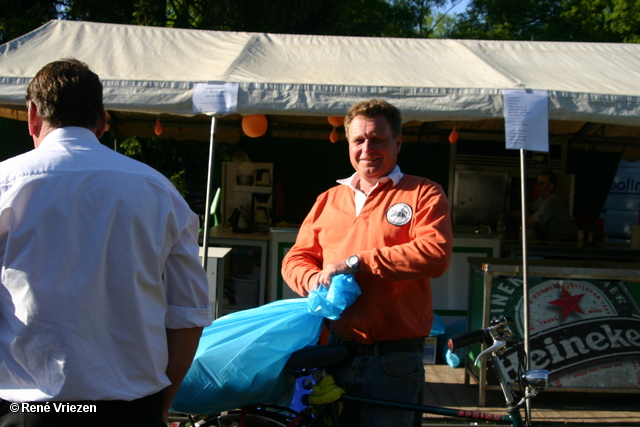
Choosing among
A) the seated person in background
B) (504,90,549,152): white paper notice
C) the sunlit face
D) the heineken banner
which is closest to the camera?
the sunlit face

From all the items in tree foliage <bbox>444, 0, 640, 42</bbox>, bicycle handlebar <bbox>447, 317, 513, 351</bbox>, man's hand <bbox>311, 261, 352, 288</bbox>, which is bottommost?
bicycle handlebar <bbox>447, 317, 513, 351</bbox>

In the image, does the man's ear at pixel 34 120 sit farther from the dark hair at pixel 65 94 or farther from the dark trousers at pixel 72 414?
the dark trousers at pixel 72 414

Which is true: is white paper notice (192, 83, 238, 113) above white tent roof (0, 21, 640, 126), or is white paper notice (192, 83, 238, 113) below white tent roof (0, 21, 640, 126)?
below

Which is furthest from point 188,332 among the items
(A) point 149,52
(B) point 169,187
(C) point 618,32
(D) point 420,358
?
(C) point 618,32

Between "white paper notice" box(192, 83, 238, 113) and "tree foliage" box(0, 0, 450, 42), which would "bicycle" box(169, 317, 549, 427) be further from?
"tree foliage" box(0, 0, 450, 42)

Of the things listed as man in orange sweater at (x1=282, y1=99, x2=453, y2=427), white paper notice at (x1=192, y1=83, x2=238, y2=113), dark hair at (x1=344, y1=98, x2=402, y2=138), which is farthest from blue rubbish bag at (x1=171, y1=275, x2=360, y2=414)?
white paper notice at (x1=192, y1=83, x2=238, y2=113)

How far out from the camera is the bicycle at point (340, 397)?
7.09 ft

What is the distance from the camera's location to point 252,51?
442cm

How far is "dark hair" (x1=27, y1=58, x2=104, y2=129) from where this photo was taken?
1355mm

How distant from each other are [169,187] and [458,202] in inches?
254

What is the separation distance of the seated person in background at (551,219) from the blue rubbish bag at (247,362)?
4983mm

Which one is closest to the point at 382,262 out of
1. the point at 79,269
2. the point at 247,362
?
the point at 247,362

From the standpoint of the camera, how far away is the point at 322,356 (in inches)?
84.9

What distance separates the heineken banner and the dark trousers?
3.35 metres
